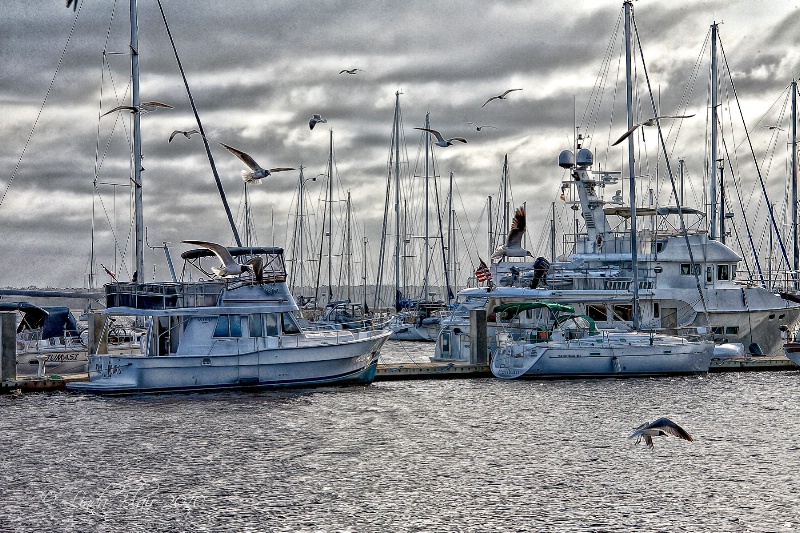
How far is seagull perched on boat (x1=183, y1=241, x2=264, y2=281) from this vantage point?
40125 mm

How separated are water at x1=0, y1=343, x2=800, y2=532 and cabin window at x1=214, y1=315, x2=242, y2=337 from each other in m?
2.36

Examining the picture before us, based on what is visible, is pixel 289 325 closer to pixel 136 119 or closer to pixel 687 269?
pixel 136 119

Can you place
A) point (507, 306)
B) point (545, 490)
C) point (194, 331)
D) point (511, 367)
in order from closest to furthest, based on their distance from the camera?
point (545, 490) → point (194, 331) → point (511, 367) → point (507, 306)

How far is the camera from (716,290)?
180 feet

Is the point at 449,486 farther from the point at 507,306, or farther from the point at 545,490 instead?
the point at 507,306

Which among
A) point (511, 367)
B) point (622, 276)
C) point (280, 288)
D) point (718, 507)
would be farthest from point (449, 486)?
point (622, 276)

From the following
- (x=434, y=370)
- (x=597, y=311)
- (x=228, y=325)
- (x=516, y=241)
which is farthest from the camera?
(x=516, y=241)

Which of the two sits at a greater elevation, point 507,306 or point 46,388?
point 507,306

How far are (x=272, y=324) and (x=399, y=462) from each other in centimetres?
1388

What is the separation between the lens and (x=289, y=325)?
136 ft

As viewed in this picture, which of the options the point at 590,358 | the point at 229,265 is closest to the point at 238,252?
the point at 229,265

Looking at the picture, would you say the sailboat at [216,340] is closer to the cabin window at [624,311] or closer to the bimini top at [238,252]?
the bimini top at [238,252]

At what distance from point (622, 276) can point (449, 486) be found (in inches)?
1248

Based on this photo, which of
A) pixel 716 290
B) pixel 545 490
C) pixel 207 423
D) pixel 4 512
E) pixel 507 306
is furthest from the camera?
pixel 716 290
